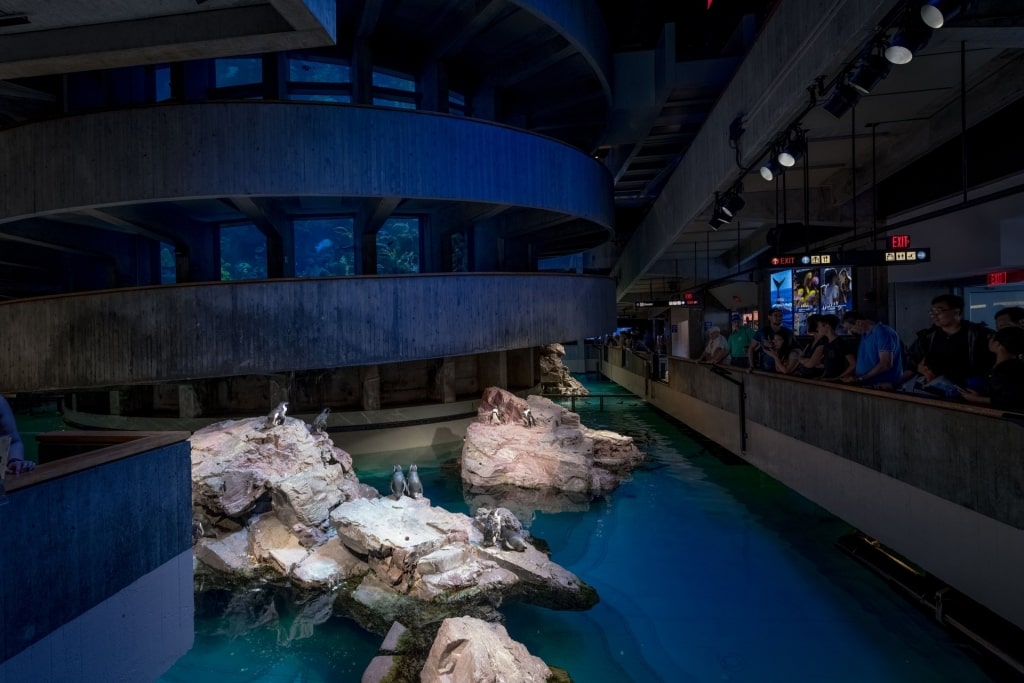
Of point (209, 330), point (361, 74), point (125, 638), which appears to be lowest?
point (125, 638)

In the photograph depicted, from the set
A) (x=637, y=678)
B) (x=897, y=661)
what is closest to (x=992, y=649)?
(x=897, y=661)

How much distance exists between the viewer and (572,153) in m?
13.4

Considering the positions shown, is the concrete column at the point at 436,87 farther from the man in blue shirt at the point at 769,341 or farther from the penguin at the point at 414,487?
the penguin at the point at 414,487

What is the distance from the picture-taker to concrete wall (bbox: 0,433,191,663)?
122 inches

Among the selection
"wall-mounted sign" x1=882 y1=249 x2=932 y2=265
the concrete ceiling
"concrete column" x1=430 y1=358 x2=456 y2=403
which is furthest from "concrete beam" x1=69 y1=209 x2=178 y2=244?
"wall-mounted sign" x1=882 y1=249 x2=932 y2=265

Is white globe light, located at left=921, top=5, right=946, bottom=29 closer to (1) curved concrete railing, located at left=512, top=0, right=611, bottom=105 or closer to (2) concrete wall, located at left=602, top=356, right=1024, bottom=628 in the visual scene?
(2) concrete wall, located at left=602, top=356, right=1024, bottom=628

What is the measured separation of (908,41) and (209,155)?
9.89 meters

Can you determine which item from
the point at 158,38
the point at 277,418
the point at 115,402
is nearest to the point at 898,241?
the point at 158,38

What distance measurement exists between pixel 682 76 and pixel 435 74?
20.4 feet

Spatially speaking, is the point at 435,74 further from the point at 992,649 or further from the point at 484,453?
the point at 992,649

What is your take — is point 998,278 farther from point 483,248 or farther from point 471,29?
point 483,248

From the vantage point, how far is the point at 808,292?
1538 centimetres

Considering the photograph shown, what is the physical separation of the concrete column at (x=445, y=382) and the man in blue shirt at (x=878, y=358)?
9.14 m

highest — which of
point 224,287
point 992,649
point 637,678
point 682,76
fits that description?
point 682,76
